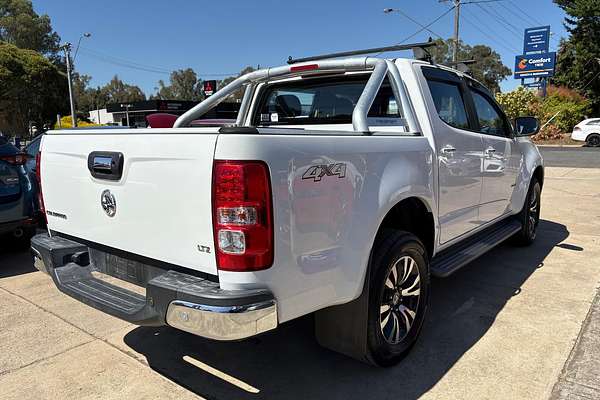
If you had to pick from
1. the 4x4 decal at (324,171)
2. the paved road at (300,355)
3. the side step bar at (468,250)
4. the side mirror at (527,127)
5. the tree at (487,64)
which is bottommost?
the paved road at (300,355)

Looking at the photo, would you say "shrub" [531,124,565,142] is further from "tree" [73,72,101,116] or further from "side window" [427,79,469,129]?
"tree" [73,72,101,116]

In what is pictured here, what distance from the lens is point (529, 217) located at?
5.56 metres

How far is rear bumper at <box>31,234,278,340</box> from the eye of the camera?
2014 mm

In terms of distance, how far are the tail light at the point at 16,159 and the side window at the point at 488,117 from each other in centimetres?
465

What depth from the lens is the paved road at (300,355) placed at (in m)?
2.74

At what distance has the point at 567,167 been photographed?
590 inches

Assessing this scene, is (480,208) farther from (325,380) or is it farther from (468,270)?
(325,380)

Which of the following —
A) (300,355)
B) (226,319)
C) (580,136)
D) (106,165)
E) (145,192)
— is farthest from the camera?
(580,136)

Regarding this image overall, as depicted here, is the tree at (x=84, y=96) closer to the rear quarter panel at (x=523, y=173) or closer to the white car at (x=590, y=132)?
the white car at (x=590, y=132)

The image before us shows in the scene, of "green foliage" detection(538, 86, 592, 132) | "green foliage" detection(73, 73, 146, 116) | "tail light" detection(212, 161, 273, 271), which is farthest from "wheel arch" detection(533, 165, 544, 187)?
"green foliage" detection(73, 73, 146, 116)

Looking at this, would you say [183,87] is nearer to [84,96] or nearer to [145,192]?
[84,96]

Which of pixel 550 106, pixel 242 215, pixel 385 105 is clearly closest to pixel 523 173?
pixel 385 105

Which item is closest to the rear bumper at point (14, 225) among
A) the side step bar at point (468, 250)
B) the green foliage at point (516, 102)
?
the side step bar at point (468, 250)

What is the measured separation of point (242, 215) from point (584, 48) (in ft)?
154
